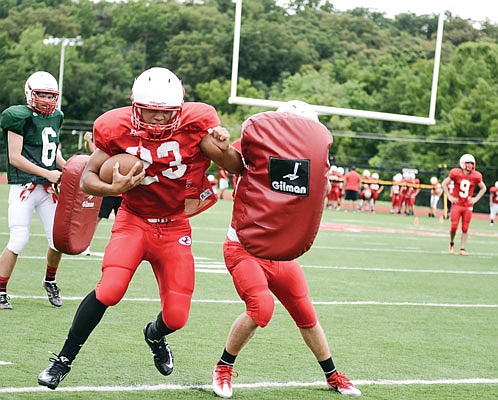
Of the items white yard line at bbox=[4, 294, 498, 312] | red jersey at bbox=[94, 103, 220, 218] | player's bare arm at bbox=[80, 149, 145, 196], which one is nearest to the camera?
player's bare arm at bbox=[80, 149, 145, 196]

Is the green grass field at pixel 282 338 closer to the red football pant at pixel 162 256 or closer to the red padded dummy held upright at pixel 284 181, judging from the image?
the red football pant at pixel 162 256

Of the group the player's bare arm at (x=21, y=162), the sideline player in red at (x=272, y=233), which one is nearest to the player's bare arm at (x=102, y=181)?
the sideline player in red at (x=272, y=233)

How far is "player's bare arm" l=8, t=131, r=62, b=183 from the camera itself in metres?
6.66

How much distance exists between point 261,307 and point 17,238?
281 centimetres

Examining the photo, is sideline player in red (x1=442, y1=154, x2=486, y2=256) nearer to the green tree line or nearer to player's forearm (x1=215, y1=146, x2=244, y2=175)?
the green tree line

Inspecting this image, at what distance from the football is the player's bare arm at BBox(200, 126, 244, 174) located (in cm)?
35

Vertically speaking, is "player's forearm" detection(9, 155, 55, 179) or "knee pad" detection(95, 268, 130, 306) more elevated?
"player's forearm" detection(9, 155, 55, 179)

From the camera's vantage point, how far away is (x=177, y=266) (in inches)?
181

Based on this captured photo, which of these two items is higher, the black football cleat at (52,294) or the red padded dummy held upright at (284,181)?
the red padded dummy held upright at (284,181)

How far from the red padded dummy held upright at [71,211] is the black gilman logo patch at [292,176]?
181 cm

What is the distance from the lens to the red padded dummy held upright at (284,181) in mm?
4211

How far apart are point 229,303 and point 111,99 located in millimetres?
55741

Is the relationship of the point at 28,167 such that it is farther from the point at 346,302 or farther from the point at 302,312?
the point at 346,302

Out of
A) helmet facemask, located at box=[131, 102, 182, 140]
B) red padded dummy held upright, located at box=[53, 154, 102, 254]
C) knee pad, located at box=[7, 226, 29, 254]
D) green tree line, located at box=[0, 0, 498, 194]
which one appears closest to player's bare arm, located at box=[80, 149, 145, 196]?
helmet facemask, located at box=[131, 102, 182, 140]
